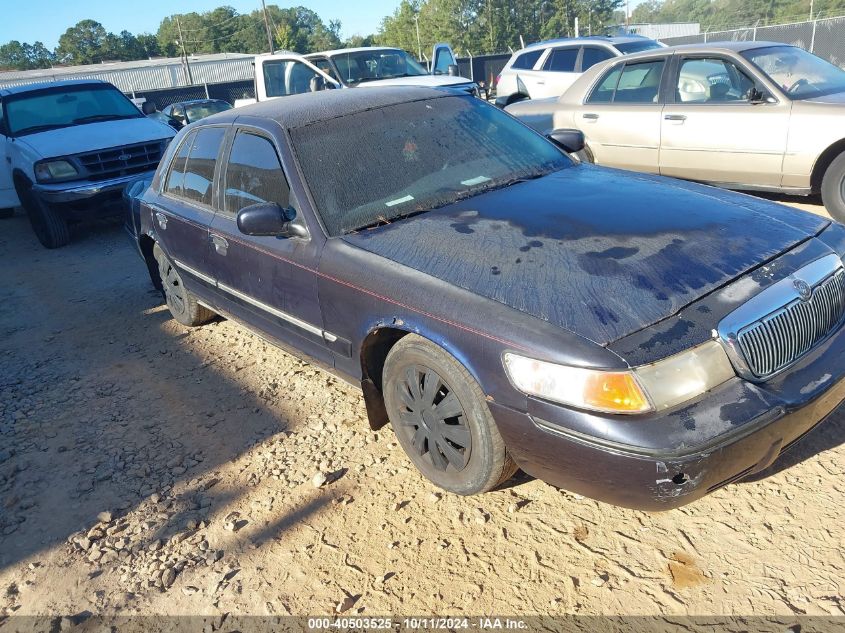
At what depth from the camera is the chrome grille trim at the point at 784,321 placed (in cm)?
229

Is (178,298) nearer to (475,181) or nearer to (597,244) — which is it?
(475,181)

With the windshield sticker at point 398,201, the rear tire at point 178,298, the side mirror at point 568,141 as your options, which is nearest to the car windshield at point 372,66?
the rear tire at point 178,298

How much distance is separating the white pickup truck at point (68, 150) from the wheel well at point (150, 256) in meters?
2.85

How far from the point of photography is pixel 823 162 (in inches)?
225

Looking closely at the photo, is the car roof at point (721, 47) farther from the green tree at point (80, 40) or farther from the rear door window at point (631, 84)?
the green tree at point (80, 40)

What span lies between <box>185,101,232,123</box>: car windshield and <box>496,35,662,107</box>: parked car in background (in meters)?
6.45

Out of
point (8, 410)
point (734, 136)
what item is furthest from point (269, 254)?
point (734, 136)

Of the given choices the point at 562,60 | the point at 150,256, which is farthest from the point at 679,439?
the point at 562,60

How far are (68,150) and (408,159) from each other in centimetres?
599

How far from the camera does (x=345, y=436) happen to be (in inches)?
137

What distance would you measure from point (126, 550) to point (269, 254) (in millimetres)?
1512

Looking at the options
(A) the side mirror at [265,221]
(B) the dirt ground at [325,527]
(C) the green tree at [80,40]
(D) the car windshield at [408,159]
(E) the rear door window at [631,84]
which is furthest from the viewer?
(C) the green tree at [80,40]

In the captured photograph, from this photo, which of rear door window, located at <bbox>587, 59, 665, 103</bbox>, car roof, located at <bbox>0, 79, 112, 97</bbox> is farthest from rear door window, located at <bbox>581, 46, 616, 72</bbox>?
car roof, located at <bbox>0, 79, 112, 97</bbox>

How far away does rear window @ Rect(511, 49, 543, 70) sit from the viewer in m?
11.7
